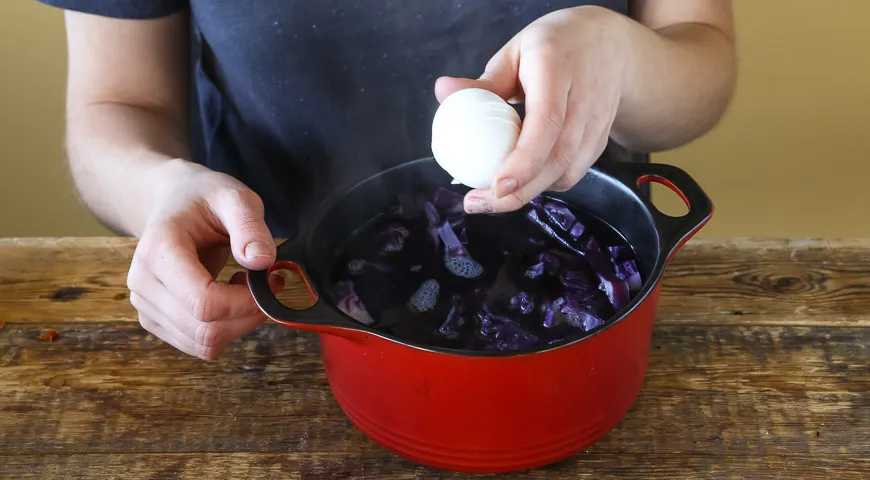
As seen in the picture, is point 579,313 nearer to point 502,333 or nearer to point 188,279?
point 502,333

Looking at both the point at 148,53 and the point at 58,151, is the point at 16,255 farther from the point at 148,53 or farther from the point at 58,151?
the point at 58,151

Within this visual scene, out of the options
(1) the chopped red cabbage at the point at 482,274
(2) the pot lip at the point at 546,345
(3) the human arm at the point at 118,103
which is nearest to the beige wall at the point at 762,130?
(3) the human arm at the point at 118,103

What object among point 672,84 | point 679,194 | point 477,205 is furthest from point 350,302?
point 672,84

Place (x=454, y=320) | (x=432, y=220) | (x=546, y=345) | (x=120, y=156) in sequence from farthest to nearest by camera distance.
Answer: (x=120, y=156), (x=432, y=220), (x=454, y=320), (x=546, y=345)

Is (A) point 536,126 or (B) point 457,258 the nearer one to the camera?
(A) point 536,126

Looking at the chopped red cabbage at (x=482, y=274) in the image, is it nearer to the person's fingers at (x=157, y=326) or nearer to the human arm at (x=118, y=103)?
the person's fingers at (x=157, y=326)
